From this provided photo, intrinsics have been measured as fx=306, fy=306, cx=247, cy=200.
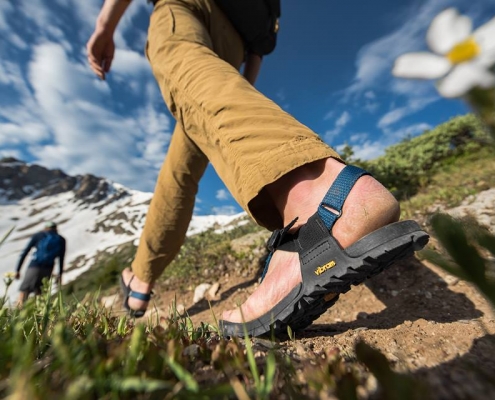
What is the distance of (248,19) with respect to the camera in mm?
2252

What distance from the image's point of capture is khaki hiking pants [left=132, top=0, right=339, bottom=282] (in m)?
1.25

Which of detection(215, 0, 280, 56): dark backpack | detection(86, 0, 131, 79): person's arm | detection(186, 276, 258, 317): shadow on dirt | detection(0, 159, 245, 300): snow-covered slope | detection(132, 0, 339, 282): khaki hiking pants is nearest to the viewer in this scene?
detection(132, 0, 339, 282): khaki hiking pants

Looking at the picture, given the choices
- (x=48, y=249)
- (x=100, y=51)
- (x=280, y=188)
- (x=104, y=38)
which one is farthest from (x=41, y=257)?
(x=280, y=188)

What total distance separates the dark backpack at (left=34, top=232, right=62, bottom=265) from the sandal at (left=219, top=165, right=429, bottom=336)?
9.30m

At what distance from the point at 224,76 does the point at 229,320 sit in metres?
1.16

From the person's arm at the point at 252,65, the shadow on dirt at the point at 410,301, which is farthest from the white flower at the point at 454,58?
the person's arm at the point at 252,65

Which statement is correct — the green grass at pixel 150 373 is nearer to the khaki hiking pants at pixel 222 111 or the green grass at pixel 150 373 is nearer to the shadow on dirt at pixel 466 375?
the shadow on dirt at pixel 466 375

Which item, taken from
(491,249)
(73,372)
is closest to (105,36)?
(73,372)

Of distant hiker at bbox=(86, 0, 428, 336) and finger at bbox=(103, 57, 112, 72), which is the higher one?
finger at bbox=(103, 57, 112, 72)

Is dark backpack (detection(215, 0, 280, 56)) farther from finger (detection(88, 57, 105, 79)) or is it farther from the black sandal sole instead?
the black sandal sole

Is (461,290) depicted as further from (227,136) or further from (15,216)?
(15,216)

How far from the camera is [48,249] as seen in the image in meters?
8.77

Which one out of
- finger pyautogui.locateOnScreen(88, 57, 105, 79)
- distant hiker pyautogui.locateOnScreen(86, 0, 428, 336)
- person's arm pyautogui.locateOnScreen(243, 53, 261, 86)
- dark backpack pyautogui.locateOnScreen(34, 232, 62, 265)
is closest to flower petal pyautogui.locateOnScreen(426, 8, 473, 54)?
distant hiker pyautogui.locateOnScreen(86, 0, 428, 336)

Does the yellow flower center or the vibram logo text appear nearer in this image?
the yellow flower center
